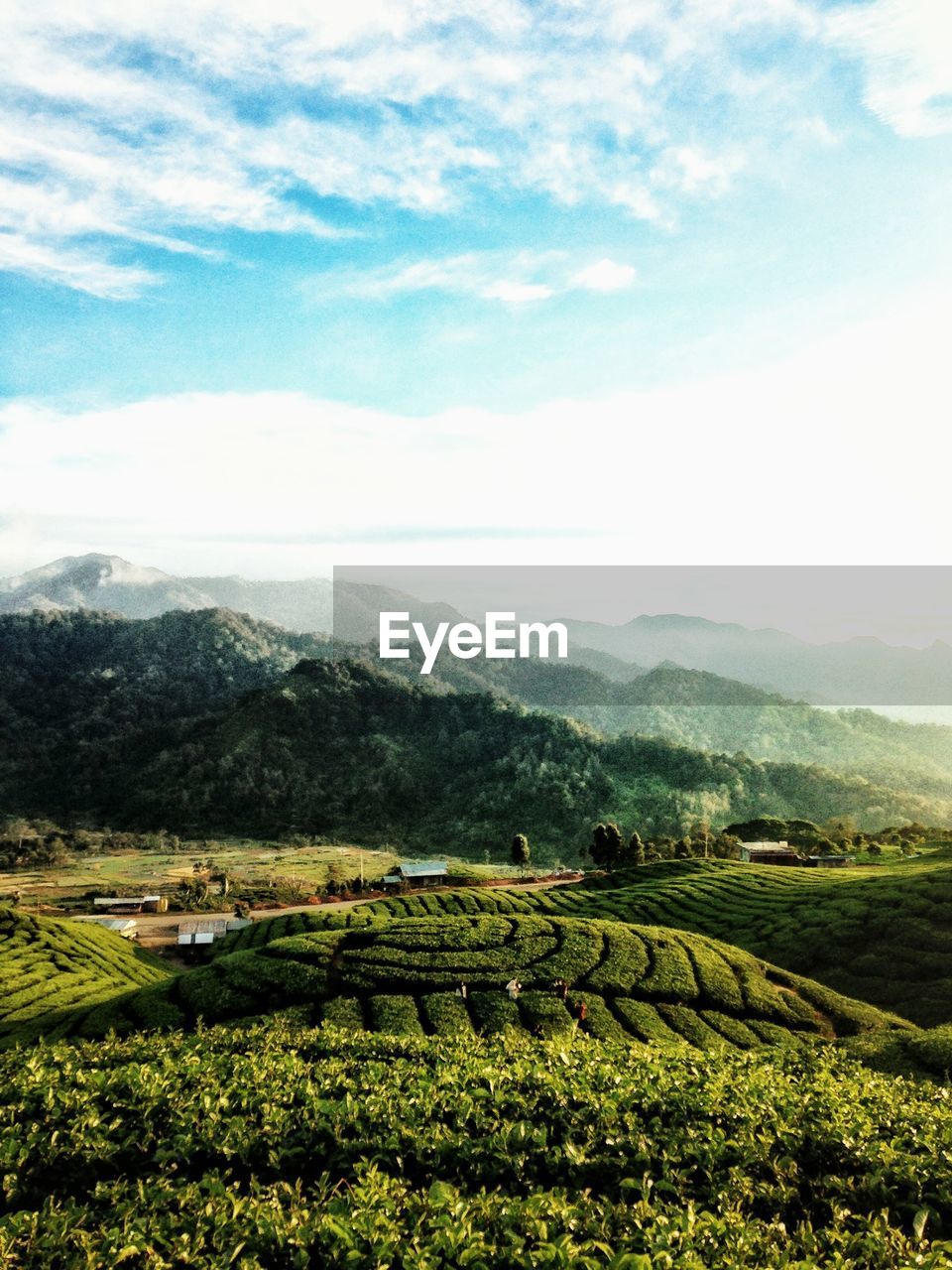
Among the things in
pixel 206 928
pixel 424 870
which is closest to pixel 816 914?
pixel 206 928

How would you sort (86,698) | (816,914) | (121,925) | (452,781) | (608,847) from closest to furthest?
(816,914) < (121,925) < (608,847) < (452,781) < (86,698)

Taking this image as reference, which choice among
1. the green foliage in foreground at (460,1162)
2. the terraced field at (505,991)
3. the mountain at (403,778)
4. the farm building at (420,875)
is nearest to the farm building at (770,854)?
the farm building at (420,875)

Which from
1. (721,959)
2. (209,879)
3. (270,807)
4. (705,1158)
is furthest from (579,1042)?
(270,807)

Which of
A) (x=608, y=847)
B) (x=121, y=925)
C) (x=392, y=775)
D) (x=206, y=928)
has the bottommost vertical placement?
(x=392, y=775)

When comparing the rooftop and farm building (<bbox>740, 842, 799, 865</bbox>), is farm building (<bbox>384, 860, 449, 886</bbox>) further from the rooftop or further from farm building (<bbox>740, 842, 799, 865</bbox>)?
farm building (<bbox>740, 842, 799, 865</bbox>)

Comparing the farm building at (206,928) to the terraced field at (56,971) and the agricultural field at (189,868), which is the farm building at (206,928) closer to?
the terraced field at (56,971)

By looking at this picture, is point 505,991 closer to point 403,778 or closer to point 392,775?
point 403,778
